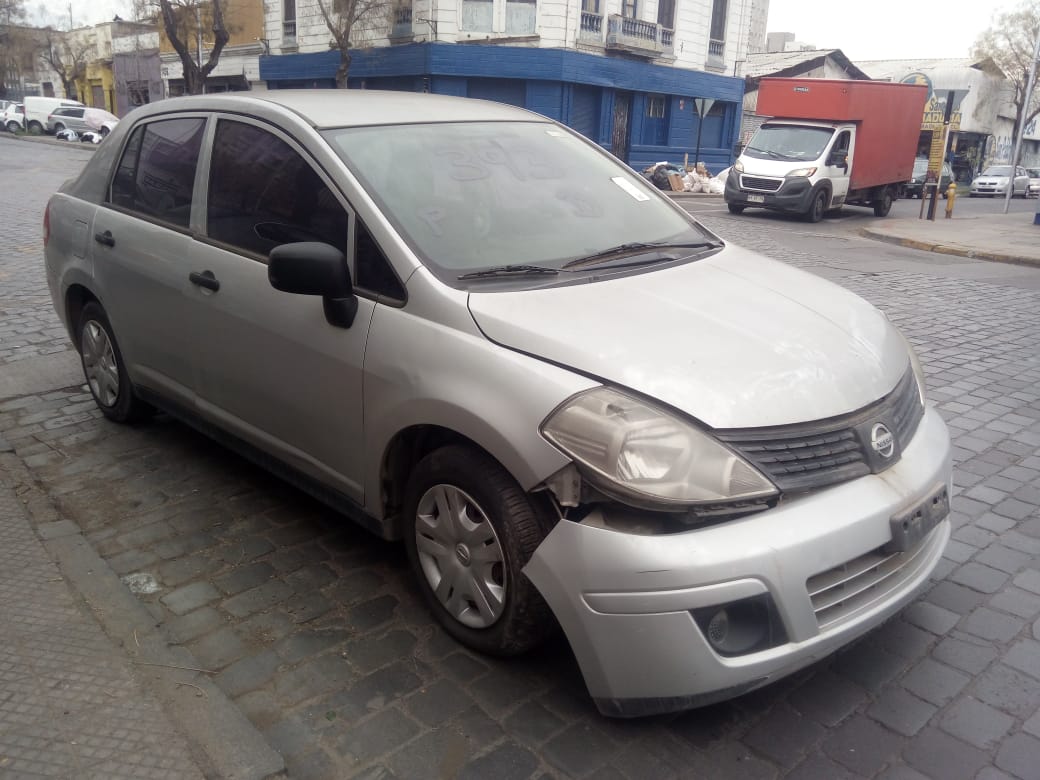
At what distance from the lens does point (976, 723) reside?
265 cm

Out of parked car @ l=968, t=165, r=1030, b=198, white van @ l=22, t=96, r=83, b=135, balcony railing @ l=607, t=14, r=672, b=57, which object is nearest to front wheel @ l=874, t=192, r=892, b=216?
balcony railing @ l=607, t=14, r=672, b=57

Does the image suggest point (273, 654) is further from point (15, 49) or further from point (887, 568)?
point (15, 49)

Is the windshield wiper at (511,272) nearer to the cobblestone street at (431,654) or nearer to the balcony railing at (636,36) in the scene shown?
the cobblestone street at (431,654)

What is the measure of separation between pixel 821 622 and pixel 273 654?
5.73ft

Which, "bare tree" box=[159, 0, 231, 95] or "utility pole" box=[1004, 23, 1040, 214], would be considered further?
"bare tree" box=[159, 0, 231, 95]

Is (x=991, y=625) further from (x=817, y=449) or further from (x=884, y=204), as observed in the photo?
(x=884, y=204)

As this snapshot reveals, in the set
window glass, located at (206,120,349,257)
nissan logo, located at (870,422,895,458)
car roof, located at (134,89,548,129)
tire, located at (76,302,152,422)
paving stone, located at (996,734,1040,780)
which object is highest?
car roof, located at (134,89,548,129)

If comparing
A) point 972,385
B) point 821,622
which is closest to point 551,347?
point 821,622

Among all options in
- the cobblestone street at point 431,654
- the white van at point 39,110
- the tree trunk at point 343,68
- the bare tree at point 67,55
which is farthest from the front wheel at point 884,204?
the bare tree at point 67,55

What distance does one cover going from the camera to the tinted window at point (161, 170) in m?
4.02

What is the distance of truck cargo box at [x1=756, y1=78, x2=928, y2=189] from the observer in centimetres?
1997

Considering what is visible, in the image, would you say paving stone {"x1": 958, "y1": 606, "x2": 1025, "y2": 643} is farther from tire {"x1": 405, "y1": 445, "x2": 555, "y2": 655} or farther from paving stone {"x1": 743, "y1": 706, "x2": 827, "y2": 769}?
tire {"x1": 405, "y1": 445, "x2": 555, "y2": 655}

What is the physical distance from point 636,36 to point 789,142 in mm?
12749

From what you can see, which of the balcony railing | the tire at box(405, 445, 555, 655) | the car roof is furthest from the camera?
the balcony railing
